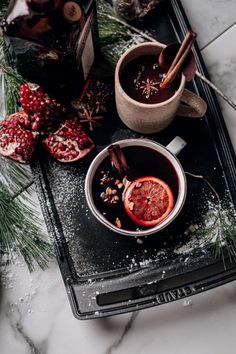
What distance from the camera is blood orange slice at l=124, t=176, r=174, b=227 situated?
3.22 ft

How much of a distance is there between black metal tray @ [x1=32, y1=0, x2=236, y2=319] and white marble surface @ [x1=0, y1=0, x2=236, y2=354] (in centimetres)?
8

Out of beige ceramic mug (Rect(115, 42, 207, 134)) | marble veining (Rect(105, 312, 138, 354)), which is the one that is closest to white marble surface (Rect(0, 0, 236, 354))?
marble veining (Rect(105, 312, 138, 354))

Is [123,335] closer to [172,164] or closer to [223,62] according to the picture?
[172,164]

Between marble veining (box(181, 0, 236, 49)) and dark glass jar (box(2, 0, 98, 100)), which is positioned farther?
marble veining (box(181, 0, 236, 49))

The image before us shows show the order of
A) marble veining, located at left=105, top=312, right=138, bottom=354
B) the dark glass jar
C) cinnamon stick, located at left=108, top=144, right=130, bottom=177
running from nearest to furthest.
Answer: the dark glass jar, cinnamon stick, located at left=108, top=144, right=130, bottom=177, marble veining, located at left=105, top=312, right=138, bottom=354

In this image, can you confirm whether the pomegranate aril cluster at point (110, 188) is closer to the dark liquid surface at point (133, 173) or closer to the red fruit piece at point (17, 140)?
the dark liquid surface at point (133, 173)

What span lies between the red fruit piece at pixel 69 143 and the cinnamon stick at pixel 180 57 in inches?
6.9

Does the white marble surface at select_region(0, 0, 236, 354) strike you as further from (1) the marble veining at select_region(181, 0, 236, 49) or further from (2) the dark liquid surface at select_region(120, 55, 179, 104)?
(1) the marble veining at select_region(181, 0, 236, 49)

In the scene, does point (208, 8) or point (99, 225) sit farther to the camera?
point (208, 8)

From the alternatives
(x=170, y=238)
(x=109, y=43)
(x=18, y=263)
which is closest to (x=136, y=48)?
(x=109, y=43)

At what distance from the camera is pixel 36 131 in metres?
1.02

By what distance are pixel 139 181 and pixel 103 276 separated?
0.18 meters

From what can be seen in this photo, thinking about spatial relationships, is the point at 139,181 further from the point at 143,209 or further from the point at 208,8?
the point at 208,8

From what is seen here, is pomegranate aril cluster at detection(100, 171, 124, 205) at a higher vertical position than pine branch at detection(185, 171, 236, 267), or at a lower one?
higher
